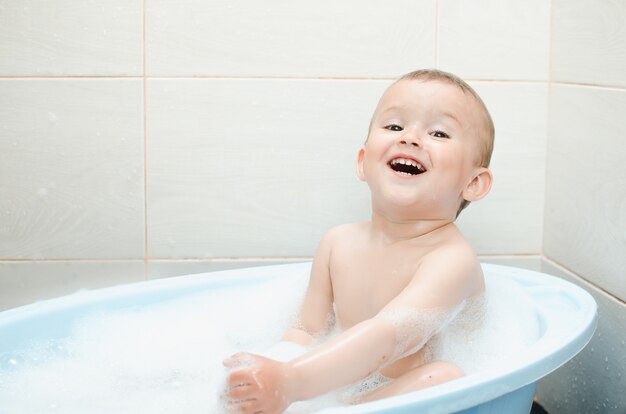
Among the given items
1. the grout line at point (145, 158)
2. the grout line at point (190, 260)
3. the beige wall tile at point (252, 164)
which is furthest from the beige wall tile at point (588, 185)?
the grout line at point (145, 158)

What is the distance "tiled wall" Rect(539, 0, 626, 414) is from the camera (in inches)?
60.4

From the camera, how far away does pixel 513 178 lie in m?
1.87

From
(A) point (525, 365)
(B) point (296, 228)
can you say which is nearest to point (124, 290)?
(B) point (296, 228)

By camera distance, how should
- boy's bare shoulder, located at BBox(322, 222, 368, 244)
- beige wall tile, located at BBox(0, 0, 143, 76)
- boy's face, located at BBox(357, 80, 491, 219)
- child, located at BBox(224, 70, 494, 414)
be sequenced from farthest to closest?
beige wall tile, located at BBox(0, 0, 143, 76) → boy's bare shoulder, located at BBox(322, 222, 368, 244) → boy's face, located at BBox(357, 80, 491, 219) → child, located at BBox(224, 70, 494, 414)

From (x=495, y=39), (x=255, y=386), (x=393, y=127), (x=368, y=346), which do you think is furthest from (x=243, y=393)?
(x=495, y=39)

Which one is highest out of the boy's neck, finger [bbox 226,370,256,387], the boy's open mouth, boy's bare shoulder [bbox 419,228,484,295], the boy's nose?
the boy's nose

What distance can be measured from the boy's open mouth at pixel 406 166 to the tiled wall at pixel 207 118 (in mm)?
433

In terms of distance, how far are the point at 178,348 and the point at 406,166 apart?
0.51m

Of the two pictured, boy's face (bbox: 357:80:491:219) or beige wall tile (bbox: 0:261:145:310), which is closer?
boy's face (bbox: 357:80:491:219)

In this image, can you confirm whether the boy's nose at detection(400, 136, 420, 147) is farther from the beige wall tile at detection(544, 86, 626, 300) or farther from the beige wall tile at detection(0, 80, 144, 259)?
the beige wall tile at detection(0, 80, 144, 259)

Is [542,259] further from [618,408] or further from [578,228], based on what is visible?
[618,408]

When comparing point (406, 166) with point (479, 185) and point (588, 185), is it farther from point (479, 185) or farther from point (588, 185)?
point (588, 185)

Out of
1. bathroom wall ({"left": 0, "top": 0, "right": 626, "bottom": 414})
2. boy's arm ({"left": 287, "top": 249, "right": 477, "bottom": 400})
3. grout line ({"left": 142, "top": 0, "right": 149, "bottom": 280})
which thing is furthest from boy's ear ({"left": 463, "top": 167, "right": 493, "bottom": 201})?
grout line ({"left": 142, "top": 0, "right": 149, "bottom": 280})

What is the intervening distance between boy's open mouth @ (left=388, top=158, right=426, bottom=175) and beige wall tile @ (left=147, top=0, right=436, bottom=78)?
452 mm
